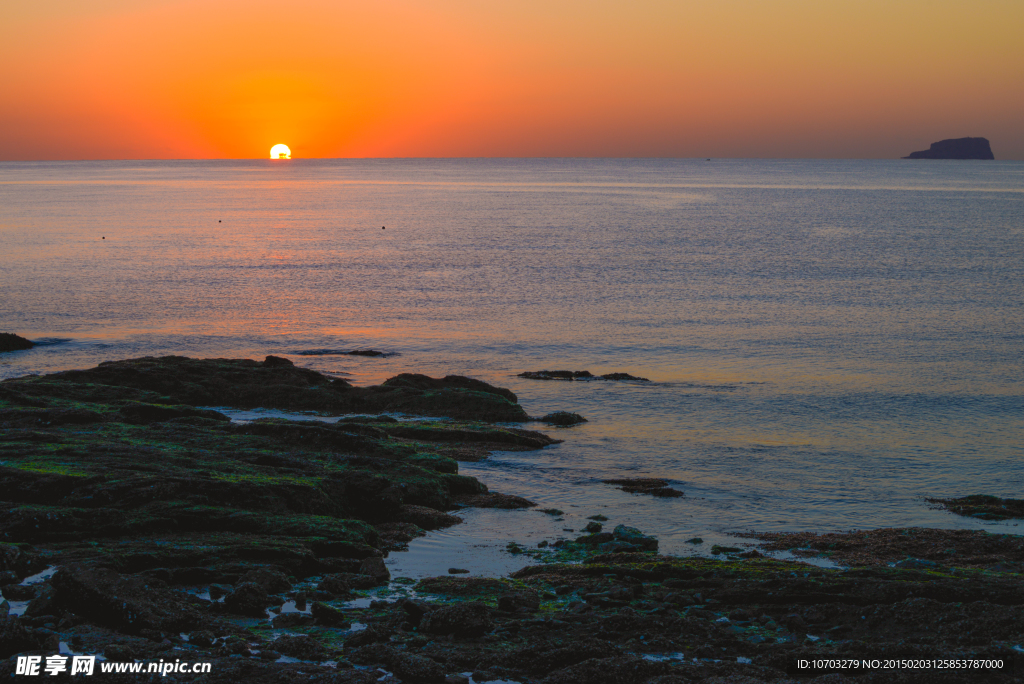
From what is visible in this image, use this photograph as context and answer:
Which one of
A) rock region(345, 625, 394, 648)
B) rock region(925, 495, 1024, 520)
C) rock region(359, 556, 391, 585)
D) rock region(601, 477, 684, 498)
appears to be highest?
rock region(345, 625, 394, 648)

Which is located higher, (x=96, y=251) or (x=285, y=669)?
(x=96, y=251)

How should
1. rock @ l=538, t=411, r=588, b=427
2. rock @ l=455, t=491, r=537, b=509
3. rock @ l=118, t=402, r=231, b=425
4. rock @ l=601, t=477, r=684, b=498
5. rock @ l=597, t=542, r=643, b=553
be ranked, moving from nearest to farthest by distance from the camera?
rock @ l=597, t=542, r=643, b=553 → rock @ l=455, t=491, r=537, b=509 → rock @ l=601, t=477, r=684, b=498 → rock @ l=118, t=402, r=231, b=425 → rock @ l=538, t=411, r=588, b=427

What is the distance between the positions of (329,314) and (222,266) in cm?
2136

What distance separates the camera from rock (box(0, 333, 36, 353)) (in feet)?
107

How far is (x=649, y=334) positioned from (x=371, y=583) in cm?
2665

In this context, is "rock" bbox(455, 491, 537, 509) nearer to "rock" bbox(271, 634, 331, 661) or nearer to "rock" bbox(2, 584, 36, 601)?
"rock" bbox(271, 634, 331, 661)

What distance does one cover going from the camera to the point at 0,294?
1829 inches

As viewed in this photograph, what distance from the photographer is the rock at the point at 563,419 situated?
22.9 metres

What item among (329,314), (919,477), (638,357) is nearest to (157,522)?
(919,477)

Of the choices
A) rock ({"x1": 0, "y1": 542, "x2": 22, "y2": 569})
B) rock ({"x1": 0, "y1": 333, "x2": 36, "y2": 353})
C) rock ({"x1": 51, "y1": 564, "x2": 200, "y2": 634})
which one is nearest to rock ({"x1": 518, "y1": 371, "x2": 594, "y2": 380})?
rock ({"x1": 0, "y1": 542, "x2": 22, "y2": 569})

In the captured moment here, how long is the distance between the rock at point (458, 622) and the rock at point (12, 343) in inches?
1155

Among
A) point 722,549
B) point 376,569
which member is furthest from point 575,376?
point 376,569

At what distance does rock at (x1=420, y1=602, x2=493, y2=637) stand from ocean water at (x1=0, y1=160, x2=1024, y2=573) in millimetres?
2851

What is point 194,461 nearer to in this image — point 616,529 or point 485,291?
point 616,529
